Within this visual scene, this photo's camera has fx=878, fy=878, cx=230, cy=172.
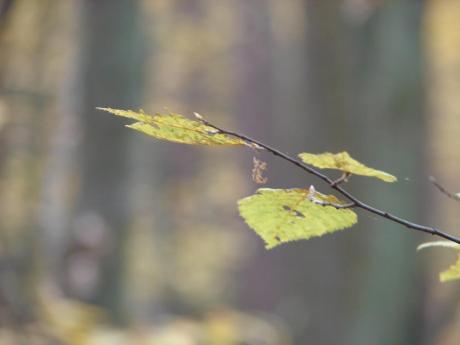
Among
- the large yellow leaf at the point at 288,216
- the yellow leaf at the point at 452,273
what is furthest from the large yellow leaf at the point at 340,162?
the yellow leaf at the point at 452,273

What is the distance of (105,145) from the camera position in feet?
16.6

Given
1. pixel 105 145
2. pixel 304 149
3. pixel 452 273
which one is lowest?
pixel 452 273

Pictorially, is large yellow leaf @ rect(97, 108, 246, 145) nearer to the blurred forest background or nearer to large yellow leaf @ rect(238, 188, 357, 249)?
large yellow leaf @ rect(238, 188, 357, 249)

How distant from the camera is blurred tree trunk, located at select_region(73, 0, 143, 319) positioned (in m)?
4.84

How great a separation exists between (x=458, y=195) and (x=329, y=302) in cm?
365

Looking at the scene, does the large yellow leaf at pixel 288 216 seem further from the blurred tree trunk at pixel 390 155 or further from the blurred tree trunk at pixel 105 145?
the blurred tree trunk at pixel 105 145

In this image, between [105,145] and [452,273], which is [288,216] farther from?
[105,145]

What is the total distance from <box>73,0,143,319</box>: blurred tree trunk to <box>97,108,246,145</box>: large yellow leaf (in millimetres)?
4005

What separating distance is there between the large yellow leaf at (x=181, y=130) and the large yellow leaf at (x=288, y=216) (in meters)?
0.08

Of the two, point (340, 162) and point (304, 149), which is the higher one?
point (304, 149)

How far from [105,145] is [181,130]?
169 inches

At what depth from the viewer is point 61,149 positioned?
7.77 metres

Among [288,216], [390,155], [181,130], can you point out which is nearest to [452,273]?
[288,216]

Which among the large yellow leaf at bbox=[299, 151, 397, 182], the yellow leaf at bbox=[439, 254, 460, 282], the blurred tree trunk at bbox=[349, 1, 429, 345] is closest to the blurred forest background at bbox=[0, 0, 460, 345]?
the blurred tree trunk at bbox=[349, 1, 429, 345]
